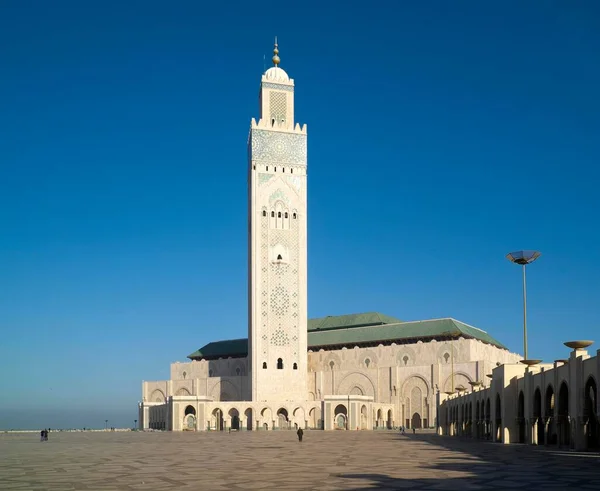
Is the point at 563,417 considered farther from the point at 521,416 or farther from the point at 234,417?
the point at 234,417

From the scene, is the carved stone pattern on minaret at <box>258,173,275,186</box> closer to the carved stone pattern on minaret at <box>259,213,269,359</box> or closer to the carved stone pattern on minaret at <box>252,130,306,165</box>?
the carved stone pattern on minaret at <box>252,130,306,165</box>

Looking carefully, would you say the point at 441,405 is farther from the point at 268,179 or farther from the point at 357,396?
the point at 268,179

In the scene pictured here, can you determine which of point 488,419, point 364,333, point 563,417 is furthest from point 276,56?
point 563,417

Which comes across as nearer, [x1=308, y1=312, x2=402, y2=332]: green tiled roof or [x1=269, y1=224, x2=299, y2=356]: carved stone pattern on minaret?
[x1=269, y1=224, x2=299, y2=356]: carved stone pattern on minaret

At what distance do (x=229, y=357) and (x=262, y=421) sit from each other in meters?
17.1

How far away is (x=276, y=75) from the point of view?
78.8m

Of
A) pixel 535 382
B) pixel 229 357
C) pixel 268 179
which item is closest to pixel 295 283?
pixel 268 179

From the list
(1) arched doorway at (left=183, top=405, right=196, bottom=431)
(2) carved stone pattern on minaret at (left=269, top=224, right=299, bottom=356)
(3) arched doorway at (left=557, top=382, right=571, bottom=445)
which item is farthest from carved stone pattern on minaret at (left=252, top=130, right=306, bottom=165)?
(3) arched doorway at (left=557, top=382, right=571, bottom=445)

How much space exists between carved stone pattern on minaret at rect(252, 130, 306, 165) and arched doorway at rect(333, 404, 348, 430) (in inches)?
899

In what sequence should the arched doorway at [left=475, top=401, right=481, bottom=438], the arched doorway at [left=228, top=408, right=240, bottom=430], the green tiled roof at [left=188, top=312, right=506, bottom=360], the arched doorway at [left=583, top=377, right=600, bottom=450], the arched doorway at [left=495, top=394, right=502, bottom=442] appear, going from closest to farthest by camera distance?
the arched doorway at [left=583, top=377, right=600, bottom=450], the arched doorway at [left=495, top=394, right=502, bottom=442], the arched doorway at [left=475, top=401, right=481, bottom=438], the arched doorway at [left=228, top=408, right=240, bottom=430], the green tiled roof at [left=188, top=312, right=506, bottom=360]

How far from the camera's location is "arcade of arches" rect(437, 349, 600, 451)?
85.5 ft

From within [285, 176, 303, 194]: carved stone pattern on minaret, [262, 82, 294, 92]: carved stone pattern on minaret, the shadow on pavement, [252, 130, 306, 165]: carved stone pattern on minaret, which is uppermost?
[262, 82, 294, 92]: carved stone pattern on minaret

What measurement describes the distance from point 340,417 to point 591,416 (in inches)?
1827

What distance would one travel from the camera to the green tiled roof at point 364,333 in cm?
7762
